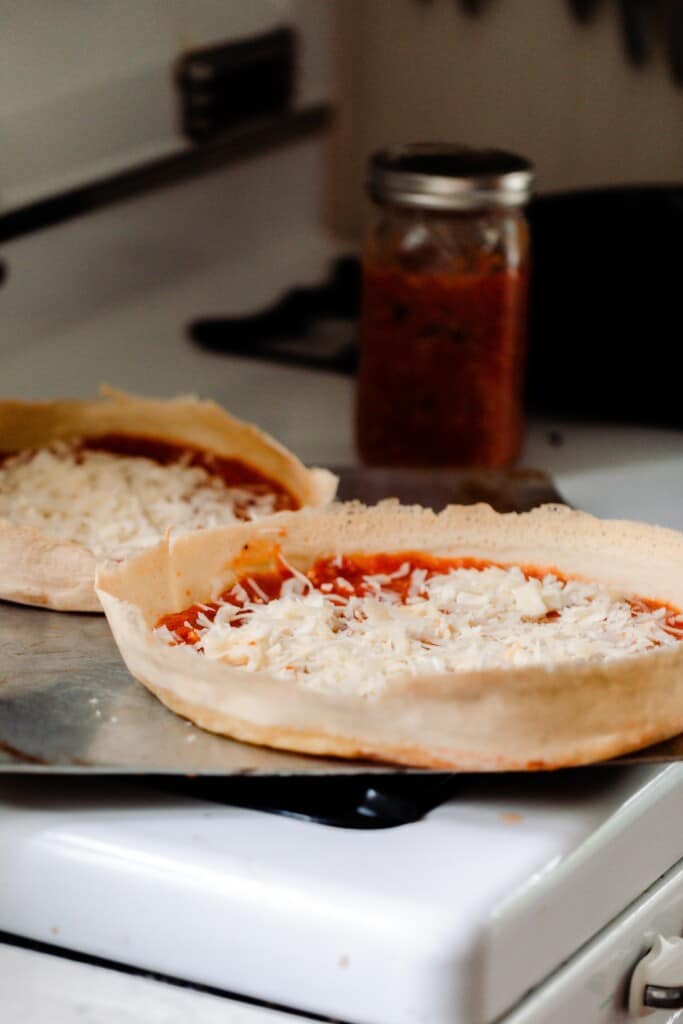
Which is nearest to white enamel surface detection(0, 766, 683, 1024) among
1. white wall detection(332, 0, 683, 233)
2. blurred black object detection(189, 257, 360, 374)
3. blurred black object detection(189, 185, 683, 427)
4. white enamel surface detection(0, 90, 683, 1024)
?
white enamel surface detection(0, 90, 683, 1024)

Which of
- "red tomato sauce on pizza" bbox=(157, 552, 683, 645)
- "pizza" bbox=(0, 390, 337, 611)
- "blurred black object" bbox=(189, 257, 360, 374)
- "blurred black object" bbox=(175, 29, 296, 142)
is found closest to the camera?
"red tomato sauce on pizza" bbox=(157, 552, 683, 645)

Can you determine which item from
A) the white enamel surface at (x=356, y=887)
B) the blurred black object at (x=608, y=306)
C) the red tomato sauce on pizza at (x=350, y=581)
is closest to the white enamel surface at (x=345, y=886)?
the white enamel surface at (x=356, y=887)

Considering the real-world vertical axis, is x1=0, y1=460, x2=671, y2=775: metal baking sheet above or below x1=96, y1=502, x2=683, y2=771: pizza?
below

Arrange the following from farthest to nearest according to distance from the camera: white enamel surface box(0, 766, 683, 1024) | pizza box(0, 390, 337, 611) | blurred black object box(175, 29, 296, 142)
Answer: blurred black object box(175, 29, 296, 142)
pizza box(0, 390, 337, 611)
white enamel surface box(0, 766, 683, 1024)

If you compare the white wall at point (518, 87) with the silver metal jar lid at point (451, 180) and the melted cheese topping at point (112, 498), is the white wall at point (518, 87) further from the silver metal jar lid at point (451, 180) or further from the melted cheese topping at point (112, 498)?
the melted cheese topping at point (112, 498)

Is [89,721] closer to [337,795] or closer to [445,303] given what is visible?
[337,795]

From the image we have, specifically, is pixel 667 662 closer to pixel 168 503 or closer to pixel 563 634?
pixel 563 634

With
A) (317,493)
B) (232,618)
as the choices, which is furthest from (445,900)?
(317,493)

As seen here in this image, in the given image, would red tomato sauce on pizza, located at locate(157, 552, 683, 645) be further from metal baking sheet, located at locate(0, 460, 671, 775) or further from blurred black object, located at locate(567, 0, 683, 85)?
blurred black object, located at locate(567, 0, 683, 85)
